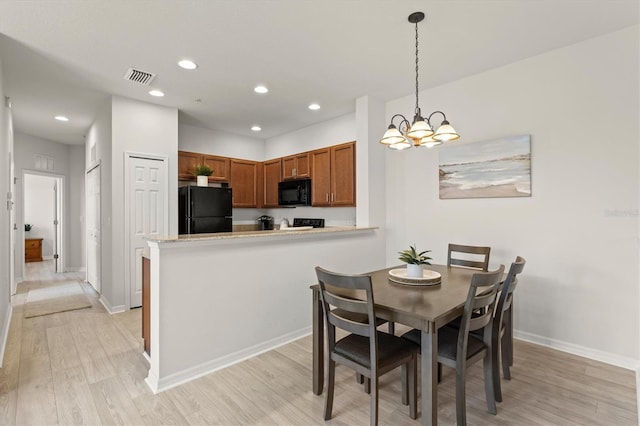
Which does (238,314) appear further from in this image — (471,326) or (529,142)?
(529,142)

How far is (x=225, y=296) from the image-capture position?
2.62m

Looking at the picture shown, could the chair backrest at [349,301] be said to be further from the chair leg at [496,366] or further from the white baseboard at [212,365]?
the white baseboard at [212,365]

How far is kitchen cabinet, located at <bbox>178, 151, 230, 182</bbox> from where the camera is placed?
16.8 feet

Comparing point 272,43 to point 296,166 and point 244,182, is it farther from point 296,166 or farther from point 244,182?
point 244,182

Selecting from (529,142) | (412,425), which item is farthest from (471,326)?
(529,142)

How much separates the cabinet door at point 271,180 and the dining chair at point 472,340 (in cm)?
419

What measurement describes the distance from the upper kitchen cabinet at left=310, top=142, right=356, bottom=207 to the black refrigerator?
1.40m

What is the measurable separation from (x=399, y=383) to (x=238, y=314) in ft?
4.50

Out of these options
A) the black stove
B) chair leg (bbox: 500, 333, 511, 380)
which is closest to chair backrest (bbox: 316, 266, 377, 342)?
chair leg (bbox: 500, 333, 511, 380)

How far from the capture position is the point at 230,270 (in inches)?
104

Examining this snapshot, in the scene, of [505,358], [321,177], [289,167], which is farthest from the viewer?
[289,167]

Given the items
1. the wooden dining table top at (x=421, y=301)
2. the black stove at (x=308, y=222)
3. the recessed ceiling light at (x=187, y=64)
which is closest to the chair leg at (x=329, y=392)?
the wooden dining table top at (x=421, y=301)

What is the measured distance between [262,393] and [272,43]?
2.76 m

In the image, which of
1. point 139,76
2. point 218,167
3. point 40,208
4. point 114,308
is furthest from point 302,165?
point 40,208
